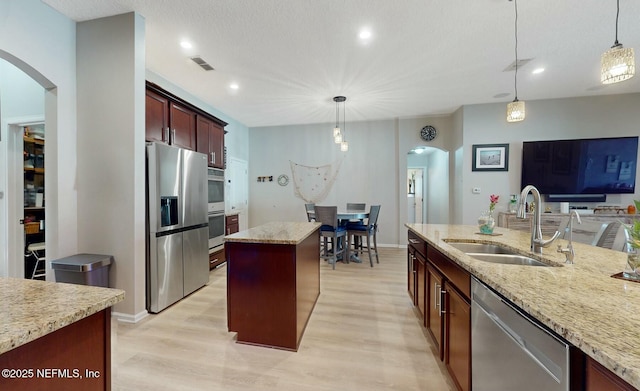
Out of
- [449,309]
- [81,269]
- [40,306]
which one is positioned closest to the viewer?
[40,306]

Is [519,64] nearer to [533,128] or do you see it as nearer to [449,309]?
[533,128]

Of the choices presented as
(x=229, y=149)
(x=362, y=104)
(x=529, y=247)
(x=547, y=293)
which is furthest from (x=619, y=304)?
(x=229, y=149)

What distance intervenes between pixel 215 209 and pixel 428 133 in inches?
177

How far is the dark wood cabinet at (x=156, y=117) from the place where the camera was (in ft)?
9.11

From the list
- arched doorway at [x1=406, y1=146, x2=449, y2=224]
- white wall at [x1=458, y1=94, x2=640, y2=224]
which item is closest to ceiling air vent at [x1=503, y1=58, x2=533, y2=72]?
white wall at [x1=458, y1=94, x2=640, y2=224]

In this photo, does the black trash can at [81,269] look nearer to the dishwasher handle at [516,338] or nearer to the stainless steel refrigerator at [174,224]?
the stainless steel refrigerator at [174,224]

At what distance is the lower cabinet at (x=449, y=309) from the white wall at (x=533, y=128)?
3.14 meters

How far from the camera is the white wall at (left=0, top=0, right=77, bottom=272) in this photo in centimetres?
212

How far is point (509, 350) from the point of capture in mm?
1015

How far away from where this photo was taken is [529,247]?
167cm

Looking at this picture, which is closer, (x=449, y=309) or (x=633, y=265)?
(x=633, y=265)

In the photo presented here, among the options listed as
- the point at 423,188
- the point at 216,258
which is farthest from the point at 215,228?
the point at 423,188

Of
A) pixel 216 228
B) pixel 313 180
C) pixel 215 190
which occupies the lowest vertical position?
pixel 216 228

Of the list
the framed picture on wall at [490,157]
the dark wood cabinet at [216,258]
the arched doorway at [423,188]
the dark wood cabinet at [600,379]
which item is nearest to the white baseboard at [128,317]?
the dark wood cabinet at [216,258]
